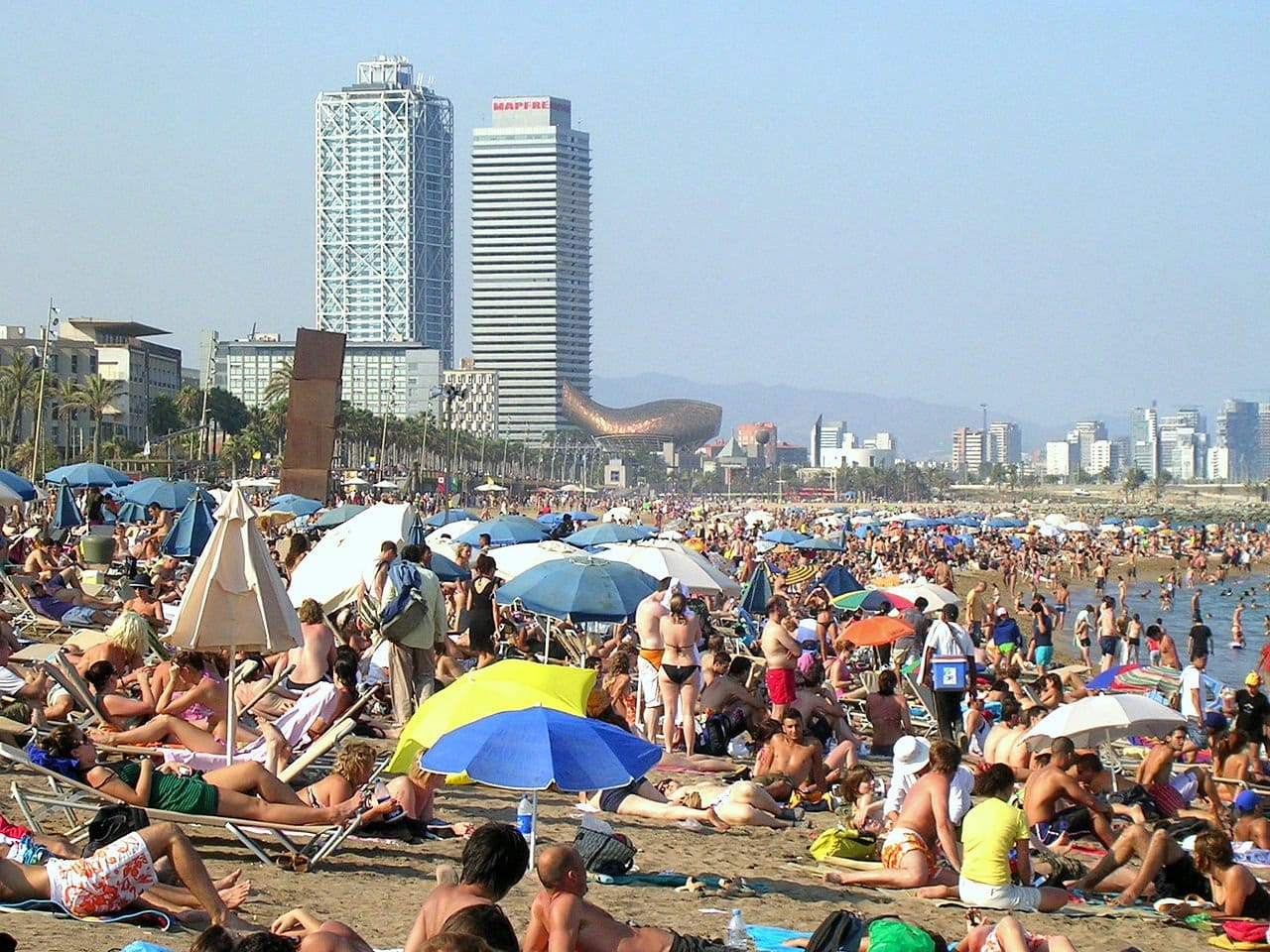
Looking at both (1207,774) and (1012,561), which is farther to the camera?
(1012,561)

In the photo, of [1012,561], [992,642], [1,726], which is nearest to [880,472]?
[1012,561]

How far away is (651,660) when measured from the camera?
11.9m

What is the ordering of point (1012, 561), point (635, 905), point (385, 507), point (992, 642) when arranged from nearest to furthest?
point (635, 905)
point (385, 507)
point (992, 642)
point (1012, 561)

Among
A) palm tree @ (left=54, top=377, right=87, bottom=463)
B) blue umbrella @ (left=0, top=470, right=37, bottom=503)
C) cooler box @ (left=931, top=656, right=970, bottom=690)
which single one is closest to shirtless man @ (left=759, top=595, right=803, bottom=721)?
cooler box @ (left=931, top=656, right=970, bottom=690)

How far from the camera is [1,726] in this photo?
8516mm

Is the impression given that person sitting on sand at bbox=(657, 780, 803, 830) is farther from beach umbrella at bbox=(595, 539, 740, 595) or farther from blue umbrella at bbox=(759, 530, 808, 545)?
blue umbrella at bbox=(759, 530, 808, 545)

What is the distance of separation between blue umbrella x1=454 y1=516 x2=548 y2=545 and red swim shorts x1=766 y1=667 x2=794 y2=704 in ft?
27.7

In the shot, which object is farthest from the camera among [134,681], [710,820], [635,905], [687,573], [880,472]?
[880,472]

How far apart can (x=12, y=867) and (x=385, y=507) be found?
8.08m

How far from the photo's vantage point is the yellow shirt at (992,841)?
7.52 m

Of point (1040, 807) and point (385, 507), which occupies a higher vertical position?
point (385, 507)

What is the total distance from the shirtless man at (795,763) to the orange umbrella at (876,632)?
4.84 m

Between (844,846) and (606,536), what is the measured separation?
42.9 feet

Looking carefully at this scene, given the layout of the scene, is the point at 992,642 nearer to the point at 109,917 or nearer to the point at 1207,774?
the point at 1207,774
